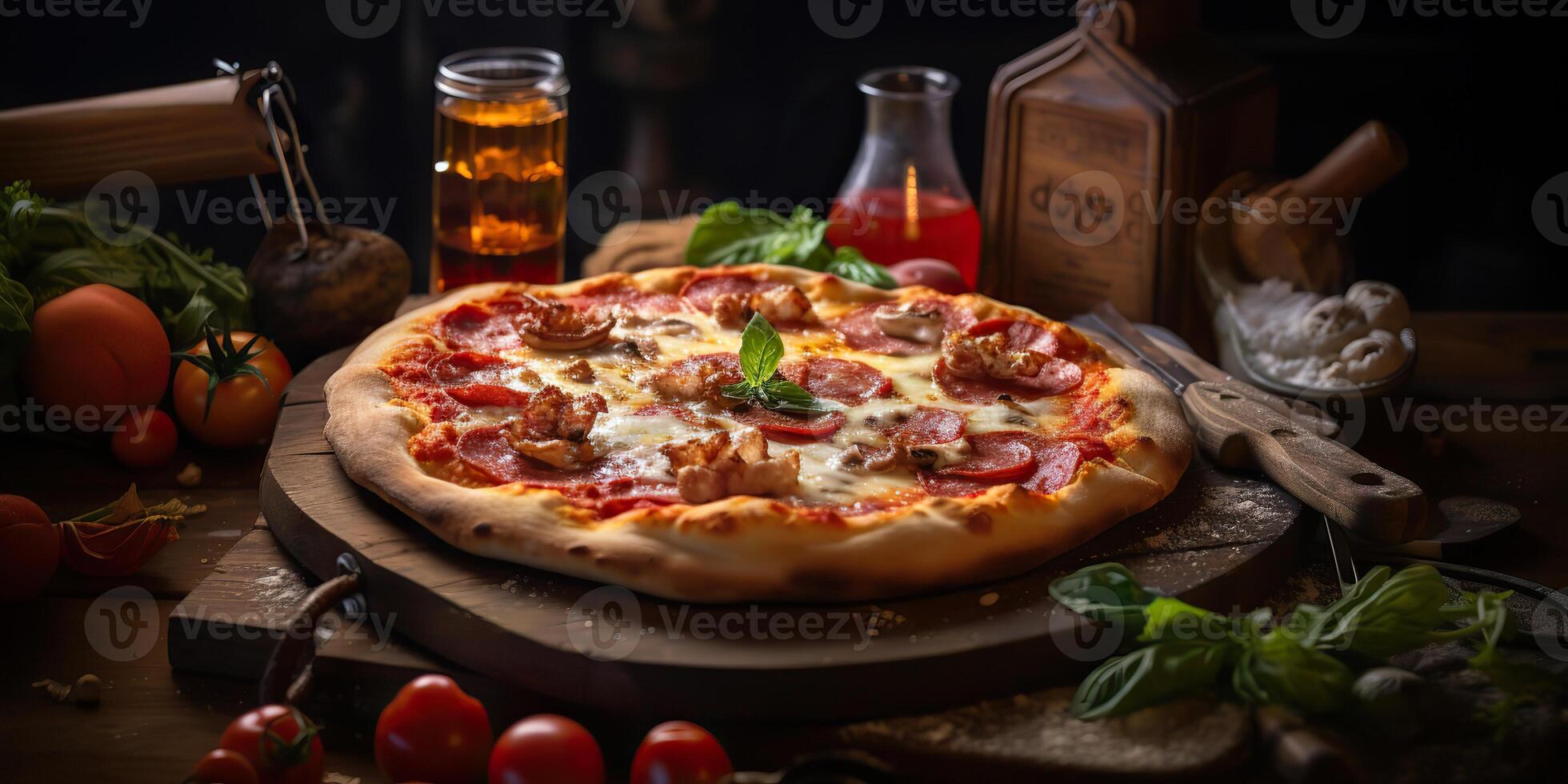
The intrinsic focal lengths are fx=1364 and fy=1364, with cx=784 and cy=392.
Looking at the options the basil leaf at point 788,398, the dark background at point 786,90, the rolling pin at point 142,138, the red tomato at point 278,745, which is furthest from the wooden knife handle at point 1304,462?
the rolling pin at point 142,138

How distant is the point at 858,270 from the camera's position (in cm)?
374

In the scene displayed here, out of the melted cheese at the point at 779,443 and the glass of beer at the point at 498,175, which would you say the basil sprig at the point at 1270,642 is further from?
the glass of beer at the point at 498,175

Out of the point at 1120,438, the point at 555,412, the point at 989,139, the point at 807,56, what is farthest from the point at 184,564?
the point at 807,56

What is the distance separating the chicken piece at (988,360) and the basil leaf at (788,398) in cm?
35

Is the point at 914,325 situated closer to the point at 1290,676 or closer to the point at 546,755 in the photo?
the point at 1290,676

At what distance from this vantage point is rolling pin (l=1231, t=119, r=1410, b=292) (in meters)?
3.46

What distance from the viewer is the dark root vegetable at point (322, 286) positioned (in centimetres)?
343

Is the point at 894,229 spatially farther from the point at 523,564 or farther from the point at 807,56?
the point at 523,564

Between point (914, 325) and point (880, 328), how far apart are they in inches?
3.5

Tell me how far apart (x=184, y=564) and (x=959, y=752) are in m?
1.60

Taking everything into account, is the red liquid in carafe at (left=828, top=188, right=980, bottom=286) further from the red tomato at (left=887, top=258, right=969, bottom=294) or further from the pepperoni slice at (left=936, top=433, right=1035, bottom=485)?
the pepperoni slice at (left=936, top=433, right=1035, bottom=485)

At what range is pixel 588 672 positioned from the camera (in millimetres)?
2000

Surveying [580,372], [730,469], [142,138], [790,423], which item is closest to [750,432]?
[730,469]

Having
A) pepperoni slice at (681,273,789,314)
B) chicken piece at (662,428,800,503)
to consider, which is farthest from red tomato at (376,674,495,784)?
pepperoni slice at (681,273,789,314)
